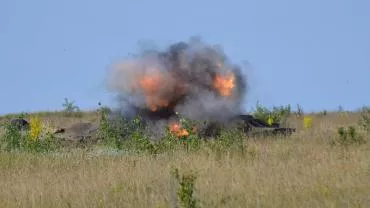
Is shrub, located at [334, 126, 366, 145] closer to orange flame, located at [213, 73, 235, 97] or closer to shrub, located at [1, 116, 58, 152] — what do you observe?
shrub, located at [1, 116, 58, 152]

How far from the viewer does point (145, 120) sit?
31766 millimetres

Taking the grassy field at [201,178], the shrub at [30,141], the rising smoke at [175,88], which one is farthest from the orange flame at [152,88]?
the grassy field at [201,178]

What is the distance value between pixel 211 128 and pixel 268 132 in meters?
2.57

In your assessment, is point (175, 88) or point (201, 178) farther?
point (175, 88)

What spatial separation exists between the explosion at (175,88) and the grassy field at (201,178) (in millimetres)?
11129

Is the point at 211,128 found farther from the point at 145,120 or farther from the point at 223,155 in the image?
the point at 223,155

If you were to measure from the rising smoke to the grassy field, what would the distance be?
1114cm

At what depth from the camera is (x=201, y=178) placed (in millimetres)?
14289

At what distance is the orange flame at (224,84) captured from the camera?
3316 centimetres

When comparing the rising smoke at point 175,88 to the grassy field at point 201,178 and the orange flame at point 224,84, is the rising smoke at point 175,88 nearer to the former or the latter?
the orange flame at point 224,84

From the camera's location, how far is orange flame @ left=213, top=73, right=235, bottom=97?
3316 cm

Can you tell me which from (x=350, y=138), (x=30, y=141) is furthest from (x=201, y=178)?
(x=30, y=141)

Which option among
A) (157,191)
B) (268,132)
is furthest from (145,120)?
(157,191)

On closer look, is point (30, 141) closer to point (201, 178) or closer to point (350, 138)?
point (350, 138)
